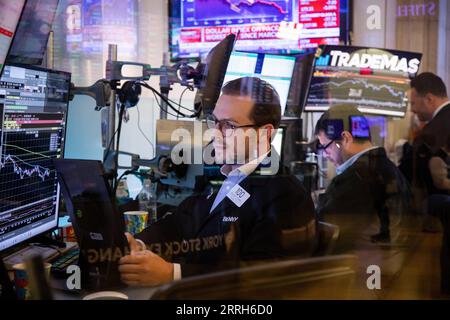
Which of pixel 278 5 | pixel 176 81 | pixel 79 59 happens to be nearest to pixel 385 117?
pixel 278 5

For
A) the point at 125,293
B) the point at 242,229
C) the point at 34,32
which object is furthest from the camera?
the point at 34,32

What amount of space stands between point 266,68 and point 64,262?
1.55 metres

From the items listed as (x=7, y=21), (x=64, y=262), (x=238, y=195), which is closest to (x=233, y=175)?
(x=238, y=195)

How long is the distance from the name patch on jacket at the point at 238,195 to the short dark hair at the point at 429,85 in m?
0.70

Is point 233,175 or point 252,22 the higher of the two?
point 252,22

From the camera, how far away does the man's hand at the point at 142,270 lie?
1520 mm

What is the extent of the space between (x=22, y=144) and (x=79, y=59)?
0.63 m

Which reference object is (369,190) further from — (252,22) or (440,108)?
(252,22)

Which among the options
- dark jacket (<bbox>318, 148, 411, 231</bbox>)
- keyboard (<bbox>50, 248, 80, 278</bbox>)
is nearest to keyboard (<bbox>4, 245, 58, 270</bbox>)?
keyboard (<bbox>50, 248, 80, 278</bbox>)

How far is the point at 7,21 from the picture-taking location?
1.57 metres

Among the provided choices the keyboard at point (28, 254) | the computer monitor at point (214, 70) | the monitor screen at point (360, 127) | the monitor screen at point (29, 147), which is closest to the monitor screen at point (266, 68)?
the computer monitor at point (214, 70)

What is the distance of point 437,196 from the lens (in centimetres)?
194

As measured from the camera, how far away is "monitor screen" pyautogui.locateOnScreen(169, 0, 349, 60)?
205cm

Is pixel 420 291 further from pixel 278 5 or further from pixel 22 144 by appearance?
pixel 22 144
